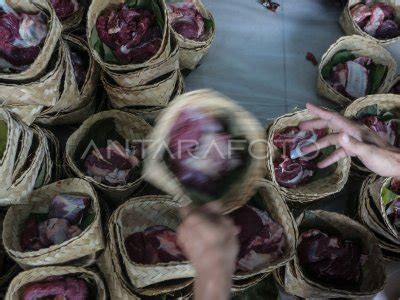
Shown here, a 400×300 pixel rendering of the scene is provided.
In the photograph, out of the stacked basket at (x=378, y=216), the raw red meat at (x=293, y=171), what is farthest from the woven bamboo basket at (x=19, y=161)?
the stacked basket at (x=378, y=216)

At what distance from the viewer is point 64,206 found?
1601mm

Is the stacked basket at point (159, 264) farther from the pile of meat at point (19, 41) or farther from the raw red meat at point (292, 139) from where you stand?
the pile of meat at point (19, 41)

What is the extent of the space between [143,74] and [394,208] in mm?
1077

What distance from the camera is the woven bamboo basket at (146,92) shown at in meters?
1.71

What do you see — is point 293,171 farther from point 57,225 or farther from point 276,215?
point 57,225

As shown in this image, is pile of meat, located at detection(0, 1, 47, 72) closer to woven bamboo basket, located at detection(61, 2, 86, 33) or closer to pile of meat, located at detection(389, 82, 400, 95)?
woven bamboo basket, located at detection(61, 2, 86, 33)

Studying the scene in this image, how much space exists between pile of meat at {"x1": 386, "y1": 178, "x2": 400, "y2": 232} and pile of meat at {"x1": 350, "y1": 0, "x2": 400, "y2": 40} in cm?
80

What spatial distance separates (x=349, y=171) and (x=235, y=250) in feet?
3.40

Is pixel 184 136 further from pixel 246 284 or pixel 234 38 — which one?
pixel 234 38

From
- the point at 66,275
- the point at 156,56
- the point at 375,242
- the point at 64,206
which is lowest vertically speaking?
the point at 375,242

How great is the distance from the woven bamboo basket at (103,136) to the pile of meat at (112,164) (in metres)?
0.03

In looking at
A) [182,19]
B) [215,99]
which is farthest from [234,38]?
[215,99]

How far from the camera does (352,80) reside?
2.08 metres

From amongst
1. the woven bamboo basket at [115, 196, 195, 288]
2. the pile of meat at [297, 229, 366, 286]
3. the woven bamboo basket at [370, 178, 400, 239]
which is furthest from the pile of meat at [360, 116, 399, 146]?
the woven bamboo basket at [115, 196, 195, 288]
